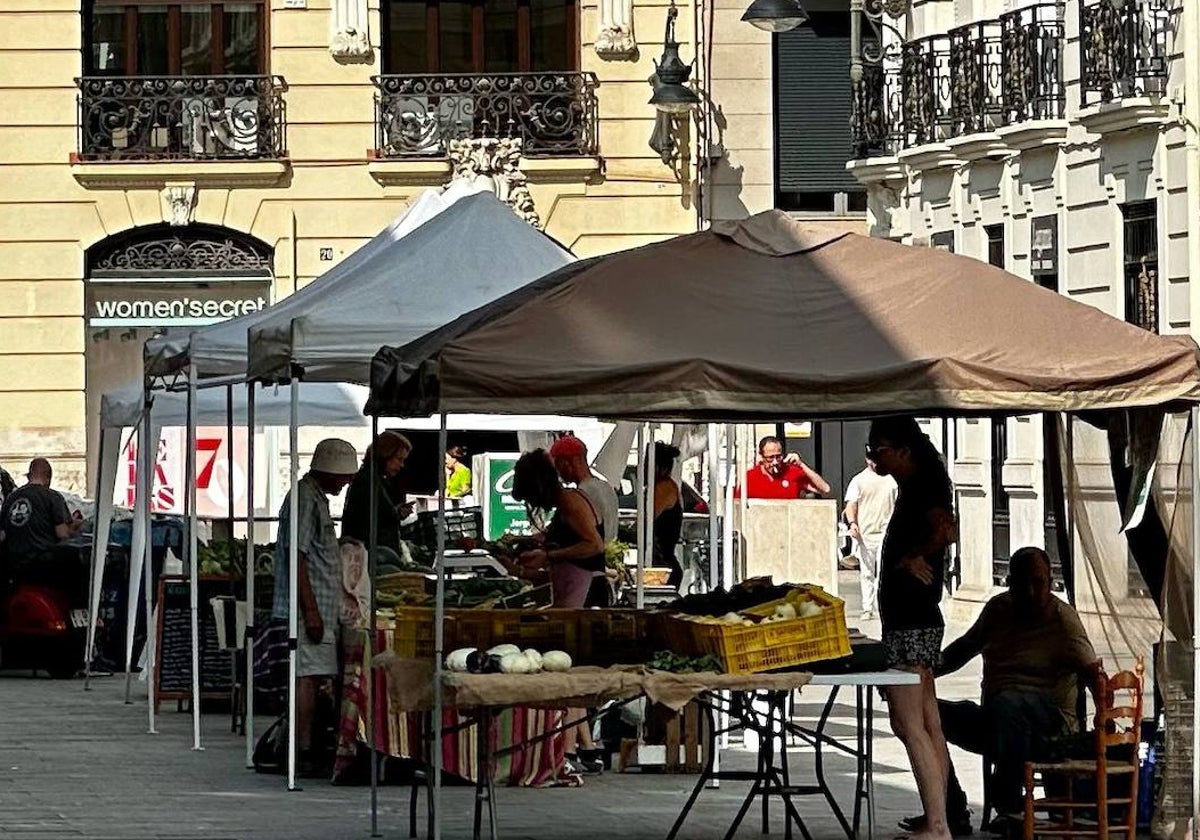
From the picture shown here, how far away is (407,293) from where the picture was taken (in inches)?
608

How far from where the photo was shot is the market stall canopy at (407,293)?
14719mm

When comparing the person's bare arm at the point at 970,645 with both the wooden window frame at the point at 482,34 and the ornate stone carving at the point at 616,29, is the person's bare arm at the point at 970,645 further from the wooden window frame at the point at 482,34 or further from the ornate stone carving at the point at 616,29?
the wooden window frame at the point at 482,34

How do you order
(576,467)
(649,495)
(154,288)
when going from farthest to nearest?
1. (154,288)
2. (649,495)
3. (576,467)

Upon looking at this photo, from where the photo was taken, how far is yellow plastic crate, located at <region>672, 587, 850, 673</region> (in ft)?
37.6

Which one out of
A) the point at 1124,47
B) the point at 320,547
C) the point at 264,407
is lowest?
the point at 320,547

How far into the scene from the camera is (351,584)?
1525cm

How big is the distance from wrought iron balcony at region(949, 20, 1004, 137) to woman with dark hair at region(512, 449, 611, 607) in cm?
1317

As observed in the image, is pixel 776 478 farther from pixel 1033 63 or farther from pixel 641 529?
pixel 641 529

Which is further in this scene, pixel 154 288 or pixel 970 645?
pixel 154 288

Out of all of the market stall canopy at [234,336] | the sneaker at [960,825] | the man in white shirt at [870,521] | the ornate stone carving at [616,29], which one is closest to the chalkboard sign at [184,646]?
the market stall canopy at [234,336]

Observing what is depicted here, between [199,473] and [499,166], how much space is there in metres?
11.2

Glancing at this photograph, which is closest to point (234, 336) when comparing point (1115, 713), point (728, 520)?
point (728, 520)

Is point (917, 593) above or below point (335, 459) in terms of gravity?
below

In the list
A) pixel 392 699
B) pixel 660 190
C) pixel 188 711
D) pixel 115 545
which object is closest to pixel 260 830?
pixel 392 699
